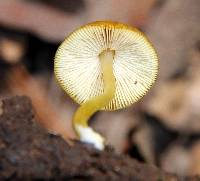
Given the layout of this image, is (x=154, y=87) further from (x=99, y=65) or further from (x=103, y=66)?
(x=103, y=66)

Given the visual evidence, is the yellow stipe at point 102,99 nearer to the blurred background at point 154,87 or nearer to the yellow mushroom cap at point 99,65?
the yellow mushroom cap at point 99,65

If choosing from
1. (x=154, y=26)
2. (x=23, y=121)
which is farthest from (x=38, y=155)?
(x=154, y=26)

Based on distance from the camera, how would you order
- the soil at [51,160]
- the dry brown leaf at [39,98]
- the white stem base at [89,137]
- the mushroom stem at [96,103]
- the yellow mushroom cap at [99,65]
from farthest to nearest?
1. the dry brown leaf at [39,98]
2. the yellow mushroom cap at [99,65]
3. the mushroom stem at [96,103]
4. the white stem base at [89,137]
5. the soil at [51,160]

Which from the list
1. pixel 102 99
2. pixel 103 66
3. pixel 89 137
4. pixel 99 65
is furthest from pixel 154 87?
pixel 89 137

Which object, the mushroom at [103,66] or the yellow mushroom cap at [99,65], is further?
the yellow mushroom cap at [99,65]

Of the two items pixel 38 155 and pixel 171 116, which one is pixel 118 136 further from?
pixel 38 155

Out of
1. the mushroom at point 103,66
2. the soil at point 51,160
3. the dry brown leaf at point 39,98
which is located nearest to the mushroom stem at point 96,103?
the mushroom at point 103,66

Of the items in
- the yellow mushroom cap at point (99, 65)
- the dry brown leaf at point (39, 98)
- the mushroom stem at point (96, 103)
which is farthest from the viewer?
the dry brown leaf at point (39, 98)
